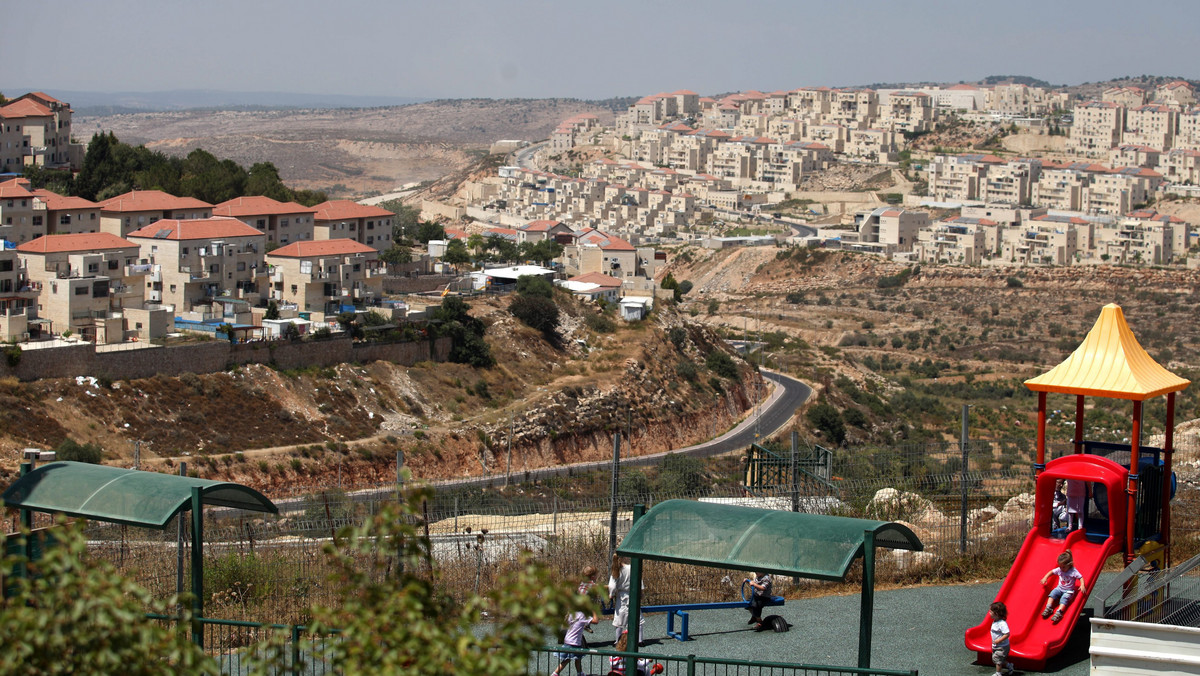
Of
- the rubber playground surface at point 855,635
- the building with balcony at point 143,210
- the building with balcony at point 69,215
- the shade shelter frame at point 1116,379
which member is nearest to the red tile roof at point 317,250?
the building with balcony at point 143,210

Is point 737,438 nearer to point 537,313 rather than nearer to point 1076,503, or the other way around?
point 537,313

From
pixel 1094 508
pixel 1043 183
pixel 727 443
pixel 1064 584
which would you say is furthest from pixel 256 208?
pixel 1043 183

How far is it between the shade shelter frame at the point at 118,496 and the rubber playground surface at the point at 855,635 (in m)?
2.43

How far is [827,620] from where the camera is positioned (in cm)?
830

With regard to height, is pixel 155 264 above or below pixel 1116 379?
below

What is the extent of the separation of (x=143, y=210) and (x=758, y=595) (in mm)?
30774

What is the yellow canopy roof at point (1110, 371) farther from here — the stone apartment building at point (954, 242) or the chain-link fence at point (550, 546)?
the stone apartment building at point (954, 242)

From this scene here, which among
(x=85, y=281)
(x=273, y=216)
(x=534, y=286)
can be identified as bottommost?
(x=534, y=286)

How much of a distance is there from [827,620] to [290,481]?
17.9 m

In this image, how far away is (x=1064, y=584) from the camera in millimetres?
7457

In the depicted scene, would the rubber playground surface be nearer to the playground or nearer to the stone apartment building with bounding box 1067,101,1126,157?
the playground

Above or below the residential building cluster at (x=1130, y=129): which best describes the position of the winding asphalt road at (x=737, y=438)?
below

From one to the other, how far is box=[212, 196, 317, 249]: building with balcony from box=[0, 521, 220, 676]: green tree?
33550 mm

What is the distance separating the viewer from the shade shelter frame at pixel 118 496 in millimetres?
6641
